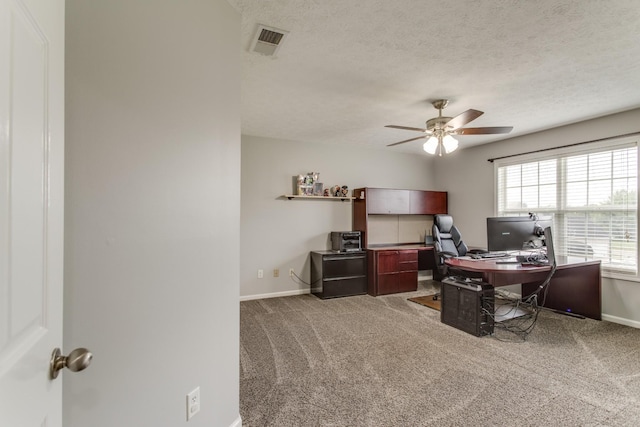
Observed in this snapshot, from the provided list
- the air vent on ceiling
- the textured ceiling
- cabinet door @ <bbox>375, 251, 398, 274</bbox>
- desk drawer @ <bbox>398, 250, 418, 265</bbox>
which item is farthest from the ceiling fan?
desk drawer @ <bbox>398, 250, 418, 265</bbox>

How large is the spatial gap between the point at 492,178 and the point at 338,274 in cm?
292

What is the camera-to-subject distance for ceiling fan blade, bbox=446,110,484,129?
2634 millimetres

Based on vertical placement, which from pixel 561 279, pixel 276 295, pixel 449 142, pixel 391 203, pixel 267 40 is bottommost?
pixel 276 295

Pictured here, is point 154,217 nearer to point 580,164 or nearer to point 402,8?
point 402,8

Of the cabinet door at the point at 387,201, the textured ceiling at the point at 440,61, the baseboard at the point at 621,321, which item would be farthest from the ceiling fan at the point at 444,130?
the baseboard at the point at 621,321

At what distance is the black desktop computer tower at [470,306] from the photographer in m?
3.03

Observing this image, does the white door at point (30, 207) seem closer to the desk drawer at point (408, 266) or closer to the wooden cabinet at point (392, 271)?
the wooden cabinet at point (392, 271)

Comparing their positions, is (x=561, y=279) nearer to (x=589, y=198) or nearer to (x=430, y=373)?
(x=589, y=198)

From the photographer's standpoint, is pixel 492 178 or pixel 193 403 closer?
pixel 193 403

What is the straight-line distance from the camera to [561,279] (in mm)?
3756

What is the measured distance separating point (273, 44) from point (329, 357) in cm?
247

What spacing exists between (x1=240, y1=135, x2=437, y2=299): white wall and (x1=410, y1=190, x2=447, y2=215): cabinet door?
2.39 feet

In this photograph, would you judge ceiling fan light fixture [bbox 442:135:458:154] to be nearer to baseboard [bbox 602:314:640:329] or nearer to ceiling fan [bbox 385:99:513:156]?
ceiling fan [bbox 385:99:513:156]

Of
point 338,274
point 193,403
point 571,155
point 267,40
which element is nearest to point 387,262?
point 338,274
